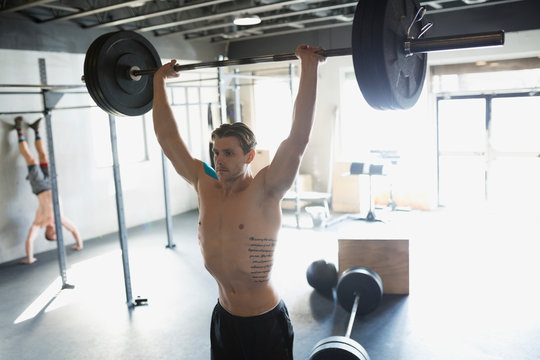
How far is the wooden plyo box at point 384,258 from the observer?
385 centimetres

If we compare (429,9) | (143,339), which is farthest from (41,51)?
(429,9)

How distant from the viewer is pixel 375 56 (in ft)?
5.03

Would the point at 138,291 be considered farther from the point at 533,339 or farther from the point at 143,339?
the point at 533,339

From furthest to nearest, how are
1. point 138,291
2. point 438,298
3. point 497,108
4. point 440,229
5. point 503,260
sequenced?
point 497,108 → point 440,229 → point 503,260 → point 138,291 → point 438,298

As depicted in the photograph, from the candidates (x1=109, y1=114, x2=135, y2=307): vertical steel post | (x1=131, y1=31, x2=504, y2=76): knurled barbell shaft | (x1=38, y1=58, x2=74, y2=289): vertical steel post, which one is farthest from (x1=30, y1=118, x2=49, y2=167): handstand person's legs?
(x1=131, y1=31, x2=504, y2=76): knurled barbell shaft

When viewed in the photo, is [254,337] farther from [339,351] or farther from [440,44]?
[440,44]

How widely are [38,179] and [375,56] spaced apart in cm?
446

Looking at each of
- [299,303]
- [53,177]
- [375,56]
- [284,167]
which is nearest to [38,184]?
[53,177]

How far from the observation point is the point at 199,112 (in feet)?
25.2

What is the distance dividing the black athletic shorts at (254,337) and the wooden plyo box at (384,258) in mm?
2112

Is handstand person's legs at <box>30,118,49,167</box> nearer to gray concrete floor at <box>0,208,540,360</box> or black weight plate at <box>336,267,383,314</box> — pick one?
gray concrete floor at <box>0,208,540,360</box>

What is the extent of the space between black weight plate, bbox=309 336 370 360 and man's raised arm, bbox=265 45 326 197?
1200mm

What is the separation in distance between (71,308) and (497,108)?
5770mm

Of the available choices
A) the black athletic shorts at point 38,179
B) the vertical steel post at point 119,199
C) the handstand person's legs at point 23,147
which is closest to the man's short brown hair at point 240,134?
the vertical steel post at point 119,199
